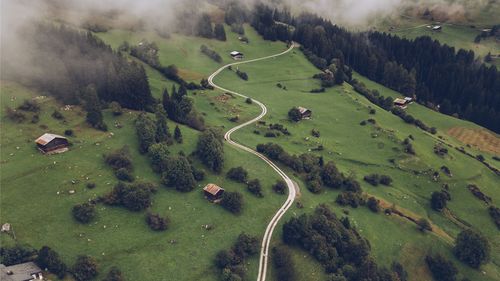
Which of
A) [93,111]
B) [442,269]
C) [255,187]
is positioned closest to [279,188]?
[255,187]

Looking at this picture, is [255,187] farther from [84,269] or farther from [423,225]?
[84,269]

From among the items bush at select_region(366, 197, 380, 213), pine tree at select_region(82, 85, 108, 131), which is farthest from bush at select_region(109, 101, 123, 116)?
bush at select_region(366, 197, 380, 213)

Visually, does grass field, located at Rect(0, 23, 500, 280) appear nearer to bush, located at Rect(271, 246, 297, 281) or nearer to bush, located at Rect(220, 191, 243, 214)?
bush, located at Rect(220, 191, 243, 214)

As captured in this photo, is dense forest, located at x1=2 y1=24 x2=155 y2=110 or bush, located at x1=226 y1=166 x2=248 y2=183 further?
dense forest, located at x1=2 y1=24 x2=155 y2=110

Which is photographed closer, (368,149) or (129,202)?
(129,202)

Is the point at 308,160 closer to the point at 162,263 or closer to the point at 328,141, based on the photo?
the point at 328,141

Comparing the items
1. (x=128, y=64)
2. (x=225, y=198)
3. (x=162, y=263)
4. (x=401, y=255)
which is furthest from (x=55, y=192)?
(x=401, y=255)

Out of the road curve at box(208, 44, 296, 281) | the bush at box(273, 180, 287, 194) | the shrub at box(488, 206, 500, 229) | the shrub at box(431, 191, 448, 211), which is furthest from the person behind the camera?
the shrub at box(431, 191, 448, 211)
